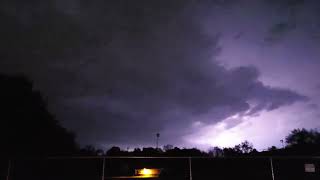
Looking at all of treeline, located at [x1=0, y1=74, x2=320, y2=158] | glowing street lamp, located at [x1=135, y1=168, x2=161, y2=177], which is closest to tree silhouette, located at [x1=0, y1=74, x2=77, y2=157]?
treeline, located at [x1=0, y1=74, x2=320, y2=158]

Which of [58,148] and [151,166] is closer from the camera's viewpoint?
[58,148]

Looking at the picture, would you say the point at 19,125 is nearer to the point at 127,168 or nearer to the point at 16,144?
the point at 16,144

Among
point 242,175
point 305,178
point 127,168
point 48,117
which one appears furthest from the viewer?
point 127,168

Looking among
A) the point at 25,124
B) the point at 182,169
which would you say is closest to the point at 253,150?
the point at 182,169

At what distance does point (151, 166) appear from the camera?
4259cm

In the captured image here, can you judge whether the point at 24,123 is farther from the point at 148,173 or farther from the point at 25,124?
the point at 148,173

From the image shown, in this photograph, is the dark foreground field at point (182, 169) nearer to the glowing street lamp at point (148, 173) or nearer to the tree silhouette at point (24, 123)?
the glowing street lamp at point (148, 173)

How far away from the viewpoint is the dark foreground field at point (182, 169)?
26.2 m

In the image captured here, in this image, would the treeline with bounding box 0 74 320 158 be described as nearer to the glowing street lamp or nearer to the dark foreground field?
the dark foreground field

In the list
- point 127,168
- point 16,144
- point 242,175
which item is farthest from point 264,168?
point 16,144

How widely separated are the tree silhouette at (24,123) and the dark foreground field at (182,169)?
248cm

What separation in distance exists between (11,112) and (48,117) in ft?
21.4

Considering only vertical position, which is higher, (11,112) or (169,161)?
(11,112)

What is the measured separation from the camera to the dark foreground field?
26.2 metres
